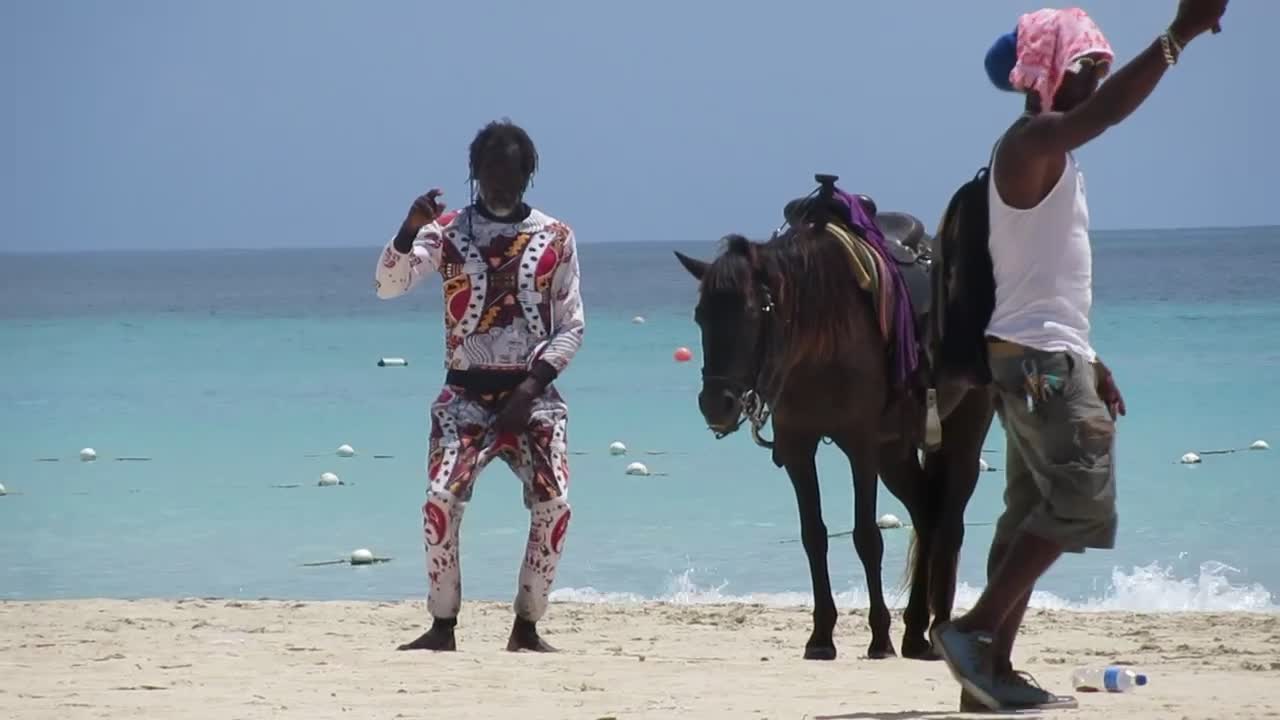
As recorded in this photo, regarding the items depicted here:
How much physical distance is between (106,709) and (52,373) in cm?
3002

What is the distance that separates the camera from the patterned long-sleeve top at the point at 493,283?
7.45 metres

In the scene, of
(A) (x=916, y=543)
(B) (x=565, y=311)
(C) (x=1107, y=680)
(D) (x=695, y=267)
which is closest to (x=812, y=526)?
(A) (x=916, y=543)

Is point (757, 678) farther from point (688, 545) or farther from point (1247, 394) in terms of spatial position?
point (1247, 394)

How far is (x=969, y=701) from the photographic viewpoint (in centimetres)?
552

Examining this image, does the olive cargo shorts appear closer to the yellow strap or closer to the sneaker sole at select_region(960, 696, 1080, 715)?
the sneaker sole at select_region(960, 696, 1080, 715)

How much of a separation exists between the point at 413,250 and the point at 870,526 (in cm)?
187

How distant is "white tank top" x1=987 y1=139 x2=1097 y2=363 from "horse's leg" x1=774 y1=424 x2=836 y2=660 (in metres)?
2.23

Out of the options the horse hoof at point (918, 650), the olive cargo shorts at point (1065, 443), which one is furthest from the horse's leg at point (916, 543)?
the olive cargo shorts at point (1065, 443)

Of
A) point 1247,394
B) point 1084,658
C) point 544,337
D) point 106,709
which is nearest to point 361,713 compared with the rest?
point 106,709

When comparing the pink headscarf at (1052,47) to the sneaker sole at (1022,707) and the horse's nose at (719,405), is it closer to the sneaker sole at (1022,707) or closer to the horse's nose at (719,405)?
the sneaker sole at (1022,707)

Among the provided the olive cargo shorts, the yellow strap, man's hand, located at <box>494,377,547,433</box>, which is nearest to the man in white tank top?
the olive cargo shorts

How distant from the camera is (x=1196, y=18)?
4.79 meters

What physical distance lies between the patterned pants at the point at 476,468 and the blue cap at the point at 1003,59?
7.79 ft

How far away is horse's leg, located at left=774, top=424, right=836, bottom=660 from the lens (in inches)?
292
